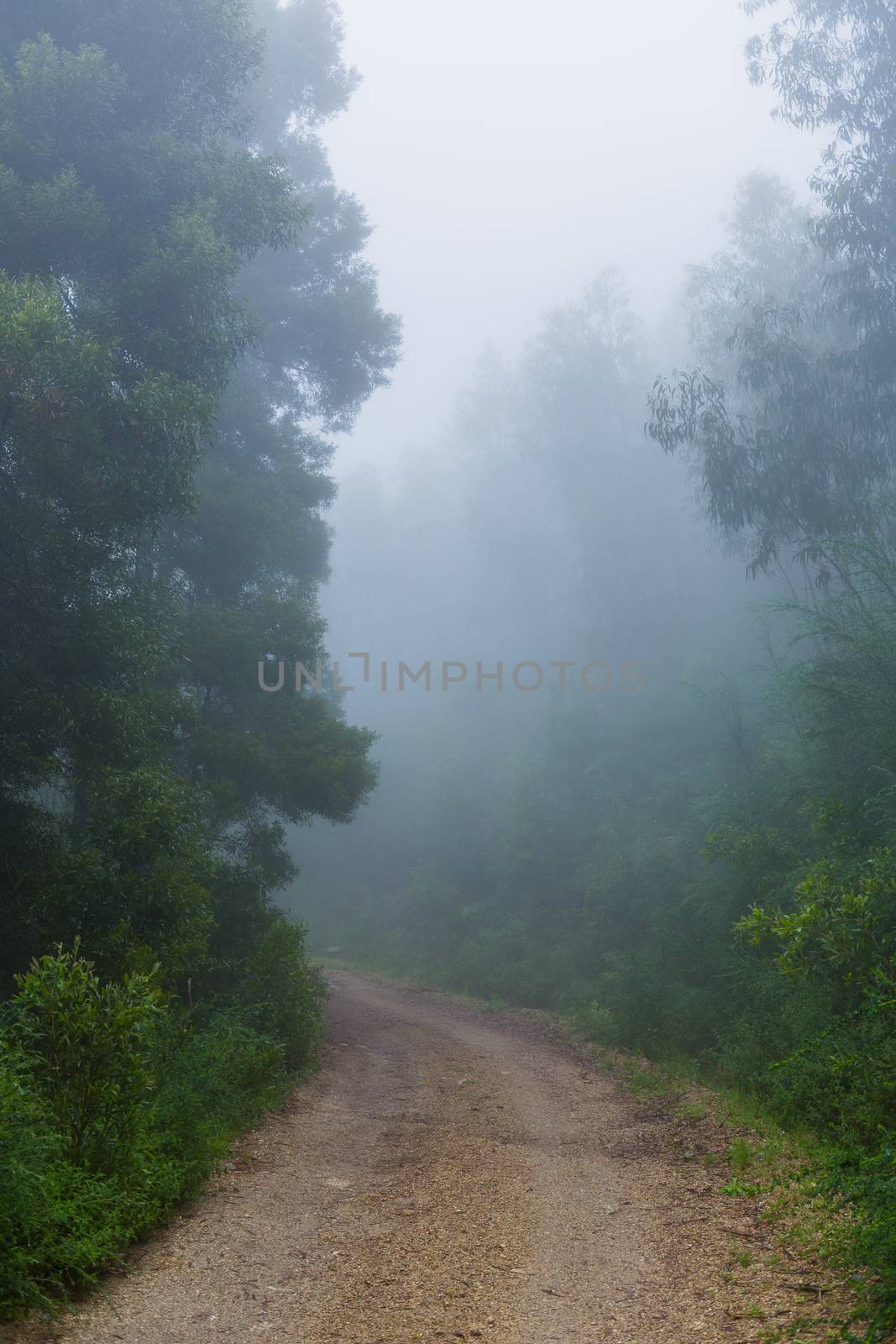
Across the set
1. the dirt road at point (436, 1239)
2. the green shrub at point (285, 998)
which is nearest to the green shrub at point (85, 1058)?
the dirt road at point (436, 1239)

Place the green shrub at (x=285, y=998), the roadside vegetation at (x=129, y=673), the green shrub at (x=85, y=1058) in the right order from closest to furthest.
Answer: the green shrub at (x=85, y=1058), the roadside vegetation at (x=129, y=673), the green shrub at (x=285, y=998)

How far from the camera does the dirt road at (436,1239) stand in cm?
394

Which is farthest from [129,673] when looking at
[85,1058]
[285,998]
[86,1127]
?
[86,1127]

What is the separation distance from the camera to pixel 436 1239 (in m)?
5.05

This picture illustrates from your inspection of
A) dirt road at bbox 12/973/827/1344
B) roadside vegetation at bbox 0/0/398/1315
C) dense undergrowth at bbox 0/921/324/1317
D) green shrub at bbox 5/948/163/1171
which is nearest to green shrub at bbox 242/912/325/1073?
roadside vegetation at bbox 0/0/398/1315

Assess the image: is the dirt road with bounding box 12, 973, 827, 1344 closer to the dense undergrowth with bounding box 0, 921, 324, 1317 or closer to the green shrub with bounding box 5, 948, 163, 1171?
the dense undergrowth with bounding box 0, 921, 324, 1317

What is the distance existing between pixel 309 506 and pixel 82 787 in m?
10.6

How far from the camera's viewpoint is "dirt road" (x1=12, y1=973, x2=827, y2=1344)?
3.94 m

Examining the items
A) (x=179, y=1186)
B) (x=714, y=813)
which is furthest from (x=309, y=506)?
(x=179, y=1186)

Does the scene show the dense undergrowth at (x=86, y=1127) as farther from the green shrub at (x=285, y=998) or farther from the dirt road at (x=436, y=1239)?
the green shrub at (x=285, y=998)

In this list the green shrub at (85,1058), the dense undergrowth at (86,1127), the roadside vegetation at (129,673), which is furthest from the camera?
the roadside vegetation at (129,673)

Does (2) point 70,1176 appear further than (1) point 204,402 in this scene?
No

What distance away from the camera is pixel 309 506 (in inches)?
732

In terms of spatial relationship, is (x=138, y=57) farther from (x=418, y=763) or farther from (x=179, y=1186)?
(x=418, y=763)
